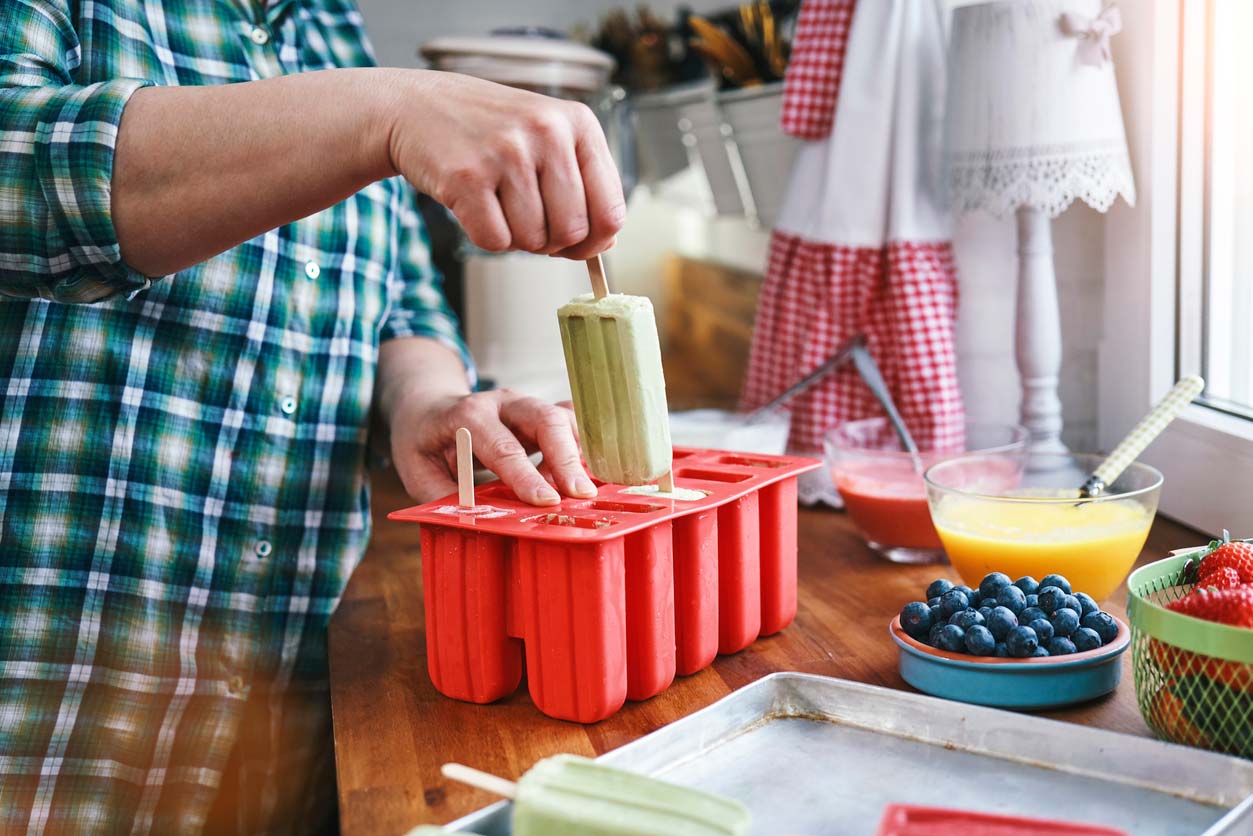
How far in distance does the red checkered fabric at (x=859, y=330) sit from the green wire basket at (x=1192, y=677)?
694mm

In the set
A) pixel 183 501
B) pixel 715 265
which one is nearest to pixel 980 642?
pixel 183 501

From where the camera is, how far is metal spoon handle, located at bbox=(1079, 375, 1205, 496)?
3.74 ft

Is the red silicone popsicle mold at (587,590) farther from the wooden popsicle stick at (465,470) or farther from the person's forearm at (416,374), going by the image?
the person's forearm at (416,374)

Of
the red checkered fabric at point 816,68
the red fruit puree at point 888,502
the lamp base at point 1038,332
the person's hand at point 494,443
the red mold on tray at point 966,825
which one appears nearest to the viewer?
the red mold on tray at point 966,825

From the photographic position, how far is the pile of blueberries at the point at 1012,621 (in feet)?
2.85

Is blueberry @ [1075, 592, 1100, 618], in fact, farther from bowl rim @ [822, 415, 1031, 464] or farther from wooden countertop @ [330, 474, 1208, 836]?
bowl rim @ [822, 415, 1031, 464]

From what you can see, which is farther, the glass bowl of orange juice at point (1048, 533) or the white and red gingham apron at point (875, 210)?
the white and red gingham apron at point (875, 210)

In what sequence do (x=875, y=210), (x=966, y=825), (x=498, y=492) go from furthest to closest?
(x=875, y=210) → (x=498, y=492) → (x=966, y=825)

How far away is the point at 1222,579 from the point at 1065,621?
115mm

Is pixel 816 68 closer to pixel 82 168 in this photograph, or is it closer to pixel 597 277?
pixel 597 277

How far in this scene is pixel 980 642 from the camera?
2.84ft

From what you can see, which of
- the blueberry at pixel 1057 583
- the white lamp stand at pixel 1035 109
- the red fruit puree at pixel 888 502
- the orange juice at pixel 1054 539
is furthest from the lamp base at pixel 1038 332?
the blueberry at pixel 1057 583

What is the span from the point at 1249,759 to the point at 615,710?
1.44 ft

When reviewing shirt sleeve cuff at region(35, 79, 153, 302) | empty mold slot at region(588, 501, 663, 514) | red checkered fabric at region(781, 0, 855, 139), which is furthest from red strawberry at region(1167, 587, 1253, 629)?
red checkered fabric at region(781, 0, 855, 139)
